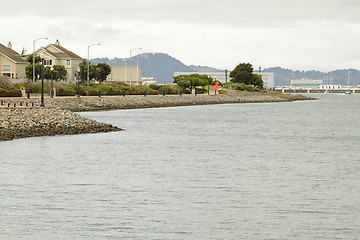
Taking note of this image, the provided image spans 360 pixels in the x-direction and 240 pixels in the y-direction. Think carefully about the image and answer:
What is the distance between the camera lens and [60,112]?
187ft

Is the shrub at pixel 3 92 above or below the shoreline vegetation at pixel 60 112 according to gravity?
above

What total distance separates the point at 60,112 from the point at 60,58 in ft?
256

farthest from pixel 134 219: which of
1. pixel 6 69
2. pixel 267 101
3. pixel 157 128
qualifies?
pixel 267 101

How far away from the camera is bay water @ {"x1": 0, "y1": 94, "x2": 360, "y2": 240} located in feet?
54.3

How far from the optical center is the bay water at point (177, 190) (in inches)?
652

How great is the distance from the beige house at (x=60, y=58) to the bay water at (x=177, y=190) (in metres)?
90.5

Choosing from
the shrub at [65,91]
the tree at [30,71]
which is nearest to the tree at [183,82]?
the tree at [30,71]

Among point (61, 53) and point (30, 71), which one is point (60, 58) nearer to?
point (61, 53)

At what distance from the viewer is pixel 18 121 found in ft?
155

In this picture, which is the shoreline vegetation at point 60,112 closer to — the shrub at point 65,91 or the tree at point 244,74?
the shrub at point 65,91

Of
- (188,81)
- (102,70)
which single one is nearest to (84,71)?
(102,70)

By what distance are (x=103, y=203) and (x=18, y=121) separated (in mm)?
29225

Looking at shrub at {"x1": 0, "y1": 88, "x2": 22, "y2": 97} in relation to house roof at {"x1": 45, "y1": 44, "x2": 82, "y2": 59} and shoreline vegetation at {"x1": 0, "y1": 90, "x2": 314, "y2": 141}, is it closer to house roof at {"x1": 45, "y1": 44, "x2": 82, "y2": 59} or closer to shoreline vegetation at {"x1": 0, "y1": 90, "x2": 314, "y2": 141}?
shoreline vegetation at {"x1": 0, "y1": 90, "x2": 314, "y2": 141}

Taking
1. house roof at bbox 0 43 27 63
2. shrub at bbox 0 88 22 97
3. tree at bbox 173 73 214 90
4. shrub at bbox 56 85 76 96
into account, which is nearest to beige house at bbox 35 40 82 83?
house roof at bbox 0 43 27 63
